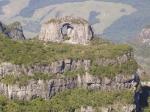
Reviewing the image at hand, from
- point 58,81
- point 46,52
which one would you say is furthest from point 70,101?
point 46,52

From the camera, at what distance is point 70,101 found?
83.2 meters

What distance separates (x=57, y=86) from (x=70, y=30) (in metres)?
30.4

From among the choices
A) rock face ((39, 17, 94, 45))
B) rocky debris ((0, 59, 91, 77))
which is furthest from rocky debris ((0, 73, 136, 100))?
rock face ((39, 17, 94, 45))

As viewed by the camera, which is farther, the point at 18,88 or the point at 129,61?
the point at 129,61

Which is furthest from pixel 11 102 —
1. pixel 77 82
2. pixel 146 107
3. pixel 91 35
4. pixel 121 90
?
pixel 91 35

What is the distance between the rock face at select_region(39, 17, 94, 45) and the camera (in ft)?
358

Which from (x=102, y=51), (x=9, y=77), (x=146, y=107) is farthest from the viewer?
(x=146, y=107)

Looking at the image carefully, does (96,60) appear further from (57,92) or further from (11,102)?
(11,102)

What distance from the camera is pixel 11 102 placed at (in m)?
78.7

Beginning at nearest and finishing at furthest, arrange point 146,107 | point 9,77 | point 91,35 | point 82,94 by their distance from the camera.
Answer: point 9,77
point 82,94
point 146,107
point 91,35

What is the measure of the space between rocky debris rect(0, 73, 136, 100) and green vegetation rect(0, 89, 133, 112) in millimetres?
648

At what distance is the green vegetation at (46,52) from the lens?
81.5 meters

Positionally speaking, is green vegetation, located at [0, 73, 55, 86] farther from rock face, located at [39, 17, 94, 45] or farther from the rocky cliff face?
rock face, located at [39, 17, 94, 45]

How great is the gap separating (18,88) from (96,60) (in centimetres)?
1305
